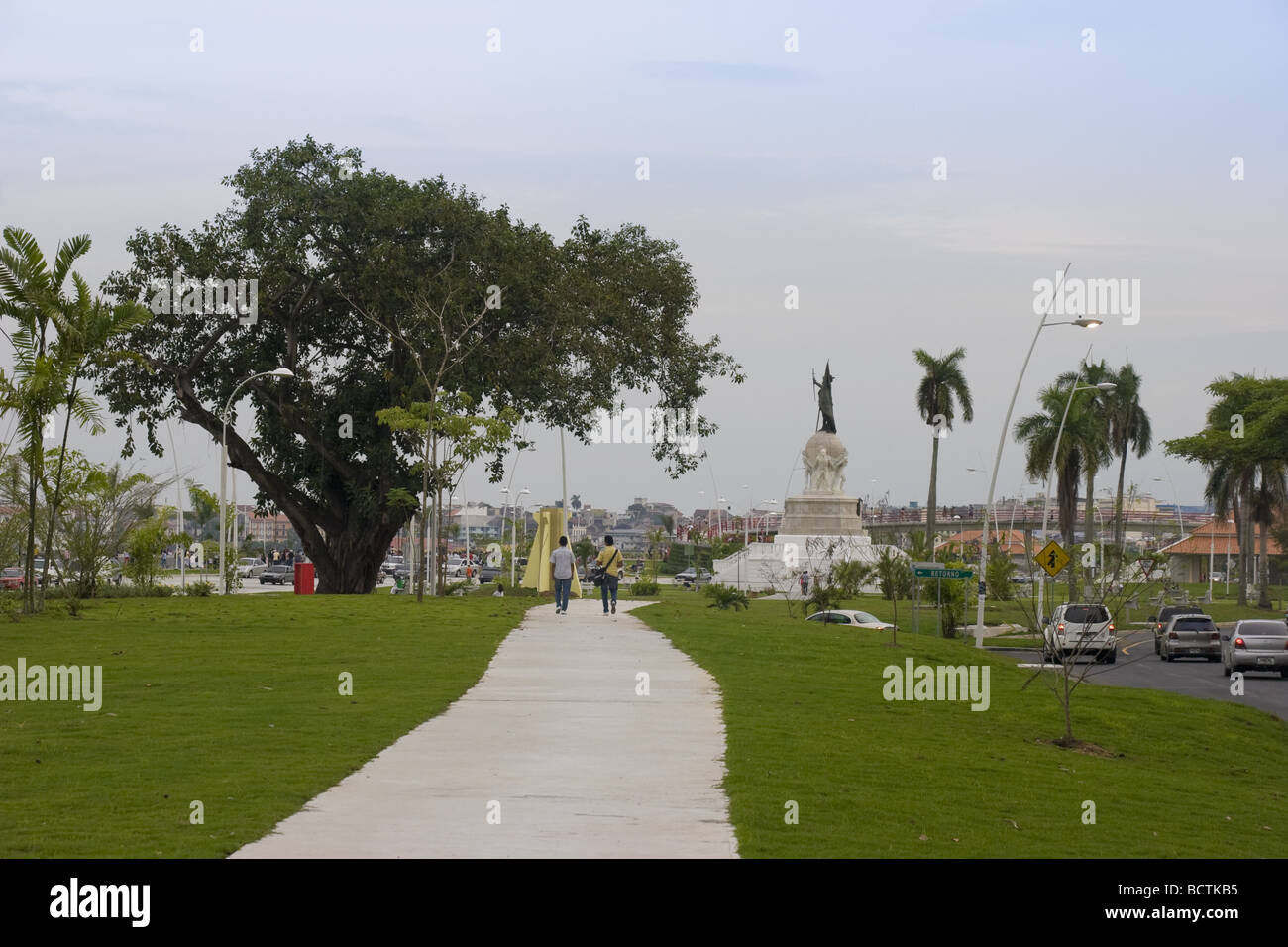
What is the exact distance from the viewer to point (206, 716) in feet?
48.1

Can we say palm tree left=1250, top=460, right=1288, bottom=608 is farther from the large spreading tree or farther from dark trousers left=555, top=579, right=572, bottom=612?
dark trousers left=555, top=579, right=572, bottom=612

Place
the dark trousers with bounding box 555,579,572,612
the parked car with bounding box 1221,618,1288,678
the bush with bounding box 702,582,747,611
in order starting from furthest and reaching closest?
the bush with bounding box 702,582,747,611
the parked car with bounding box 1221,618,1288,678
the dark trousers with bounding box 555,579,572,612

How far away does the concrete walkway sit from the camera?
29.4 feet

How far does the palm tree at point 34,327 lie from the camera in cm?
2566

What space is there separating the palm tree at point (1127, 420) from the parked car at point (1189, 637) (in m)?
37.1

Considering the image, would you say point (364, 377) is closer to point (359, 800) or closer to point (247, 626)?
point (247, 626)

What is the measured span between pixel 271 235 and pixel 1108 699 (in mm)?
26039

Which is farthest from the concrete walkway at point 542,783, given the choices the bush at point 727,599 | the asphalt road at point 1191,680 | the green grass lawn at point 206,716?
the bush at point 727,599

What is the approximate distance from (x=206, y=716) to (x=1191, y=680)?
2555cm

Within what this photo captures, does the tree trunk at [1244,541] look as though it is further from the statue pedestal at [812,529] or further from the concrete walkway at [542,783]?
the concrete walkway at [542,783]

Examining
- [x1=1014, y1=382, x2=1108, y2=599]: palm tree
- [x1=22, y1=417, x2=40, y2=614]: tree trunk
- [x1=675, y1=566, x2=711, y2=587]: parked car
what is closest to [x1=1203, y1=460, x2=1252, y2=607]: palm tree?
[x1=1014, y1=382, x2=1108, y2=599]: palm tree

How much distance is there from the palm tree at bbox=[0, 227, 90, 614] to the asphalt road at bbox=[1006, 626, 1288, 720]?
18.8 meters
